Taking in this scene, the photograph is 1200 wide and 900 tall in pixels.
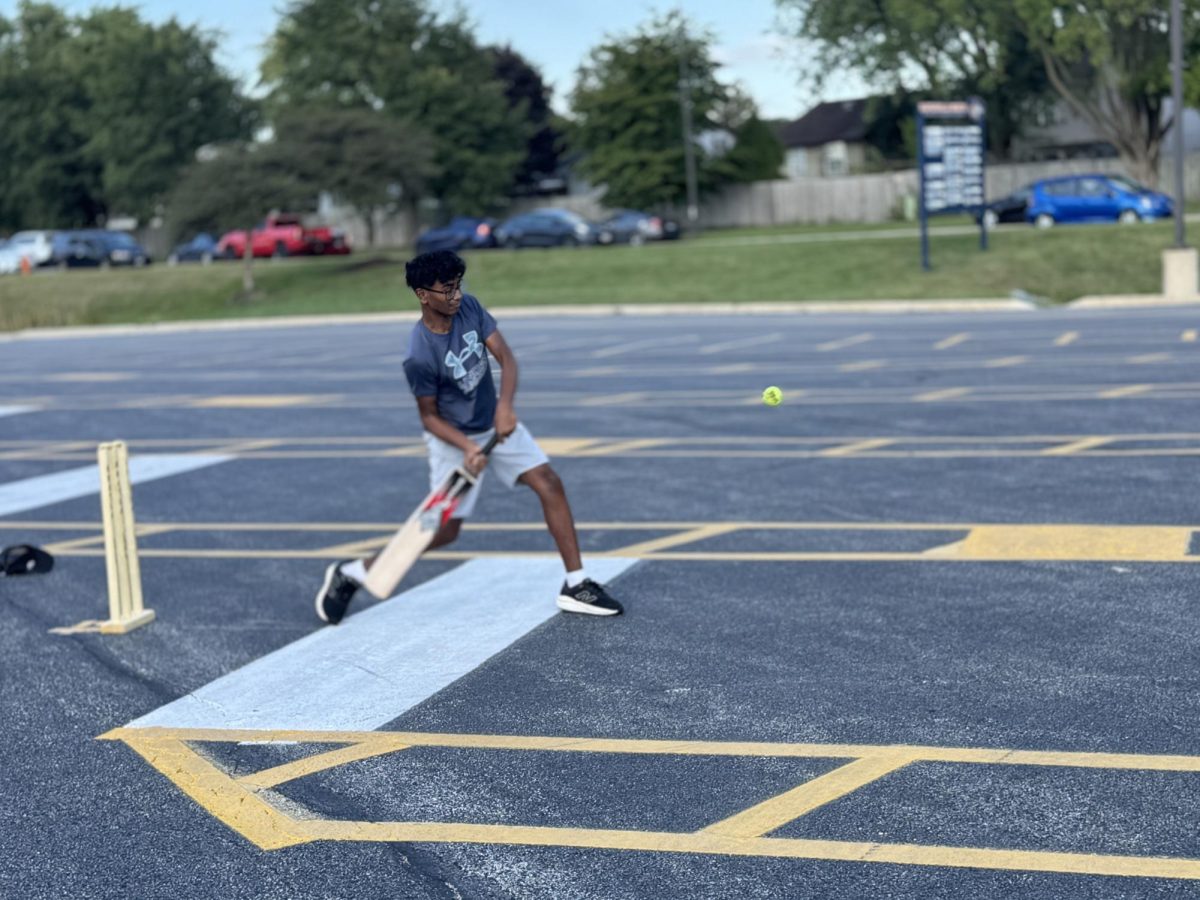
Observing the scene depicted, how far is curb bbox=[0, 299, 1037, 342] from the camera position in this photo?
95.9ft

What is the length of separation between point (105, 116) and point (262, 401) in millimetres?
58745

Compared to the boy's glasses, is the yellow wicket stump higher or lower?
lower

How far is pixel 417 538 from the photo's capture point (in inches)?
315

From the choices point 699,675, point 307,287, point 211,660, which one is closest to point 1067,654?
point 699,675

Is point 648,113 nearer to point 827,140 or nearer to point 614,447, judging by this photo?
point 827,140

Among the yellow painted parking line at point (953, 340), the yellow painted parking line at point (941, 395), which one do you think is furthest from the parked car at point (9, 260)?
the yellow painted parking line at point (941, 395)

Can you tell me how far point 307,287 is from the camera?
46375 millimetres

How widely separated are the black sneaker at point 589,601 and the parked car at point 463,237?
45887 millimetres

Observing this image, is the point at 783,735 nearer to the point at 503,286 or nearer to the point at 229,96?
the point at 503,286

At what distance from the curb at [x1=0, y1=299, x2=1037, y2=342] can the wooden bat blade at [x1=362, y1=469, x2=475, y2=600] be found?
849 inches

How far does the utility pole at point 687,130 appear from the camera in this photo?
196 ft

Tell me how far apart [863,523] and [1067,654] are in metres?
3.12

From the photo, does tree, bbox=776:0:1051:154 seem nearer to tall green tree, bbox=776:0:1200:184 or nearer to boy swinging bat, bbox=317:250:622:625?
tall green tree, bbox=776:0:1200:184

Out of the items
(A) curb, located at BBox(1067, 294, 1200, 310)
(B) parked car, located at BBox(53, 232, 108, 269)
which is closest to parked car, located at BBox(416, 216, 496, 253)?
(B) parked car, located at BBox(53, 232, 108, 269)
